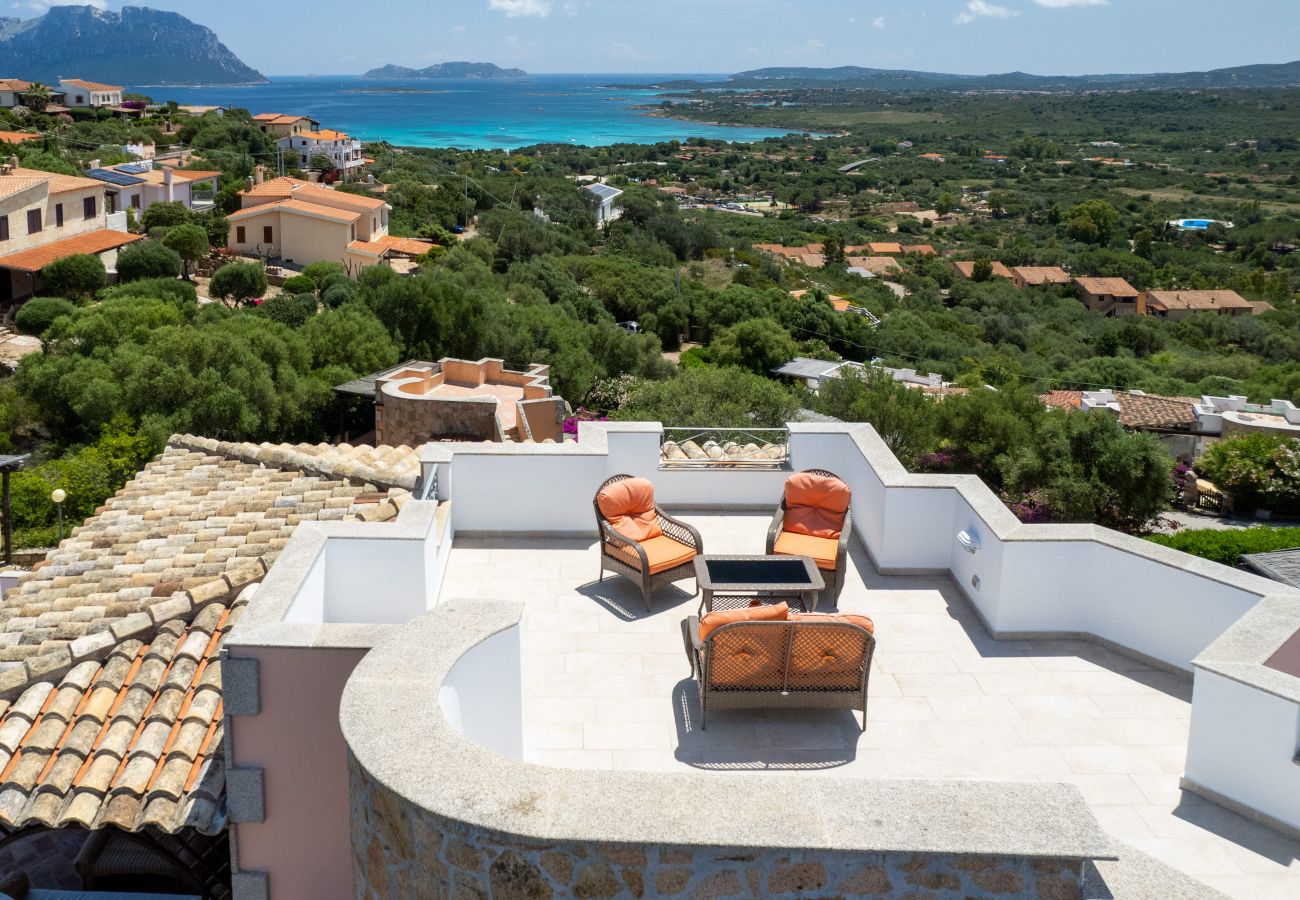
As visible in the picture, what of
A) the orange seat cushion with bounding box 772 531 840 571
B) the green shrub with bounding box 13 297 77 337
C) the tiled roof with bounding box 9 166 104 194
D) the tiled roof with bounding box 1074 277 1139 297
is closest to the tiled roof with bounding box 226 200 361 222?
the tiled roof with bounding box 9 166 104 194

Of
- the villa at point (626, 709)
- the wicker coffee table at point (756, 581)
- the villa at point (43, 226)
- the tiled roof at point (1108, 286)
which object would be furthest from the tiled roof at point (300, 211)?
the tiled roof at point (1108, 286)

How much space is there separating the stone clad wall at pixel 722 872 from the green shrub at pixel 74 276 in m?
40.0

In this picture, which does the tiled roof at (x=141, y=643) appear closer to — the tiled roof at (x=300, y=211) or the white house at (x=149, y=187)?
the tiled roof at (x=300, y=211)

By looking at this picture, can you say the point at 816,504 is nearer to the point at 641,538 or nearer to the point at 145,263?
the point at 641,538

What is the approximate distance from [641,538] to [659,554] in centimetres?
23

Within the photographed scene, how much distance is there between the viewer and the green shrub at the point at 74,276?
37.2 metres

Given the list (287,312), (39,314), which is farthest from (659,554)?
(39,314)

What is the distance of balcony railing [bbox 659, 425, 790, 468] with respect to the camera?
802 centimetres

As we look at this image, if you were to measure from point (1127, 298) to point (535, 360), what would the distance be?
171ft

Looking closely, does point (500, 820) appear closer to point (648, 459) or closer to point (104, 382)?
point (648, 459)

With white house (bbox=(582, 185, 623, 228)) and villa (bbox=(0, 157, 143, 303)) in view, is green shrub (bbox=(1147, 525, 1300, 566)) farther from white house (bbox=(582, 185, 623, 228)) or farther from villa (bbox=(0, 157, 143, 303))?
white house (bbox=(582, 185, 623, 228))

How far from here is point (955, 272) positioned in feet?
241

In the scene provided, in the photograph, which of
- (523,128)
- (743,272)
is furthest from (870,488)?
(523,128)

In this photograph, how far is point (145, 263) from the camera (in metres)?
39.0
